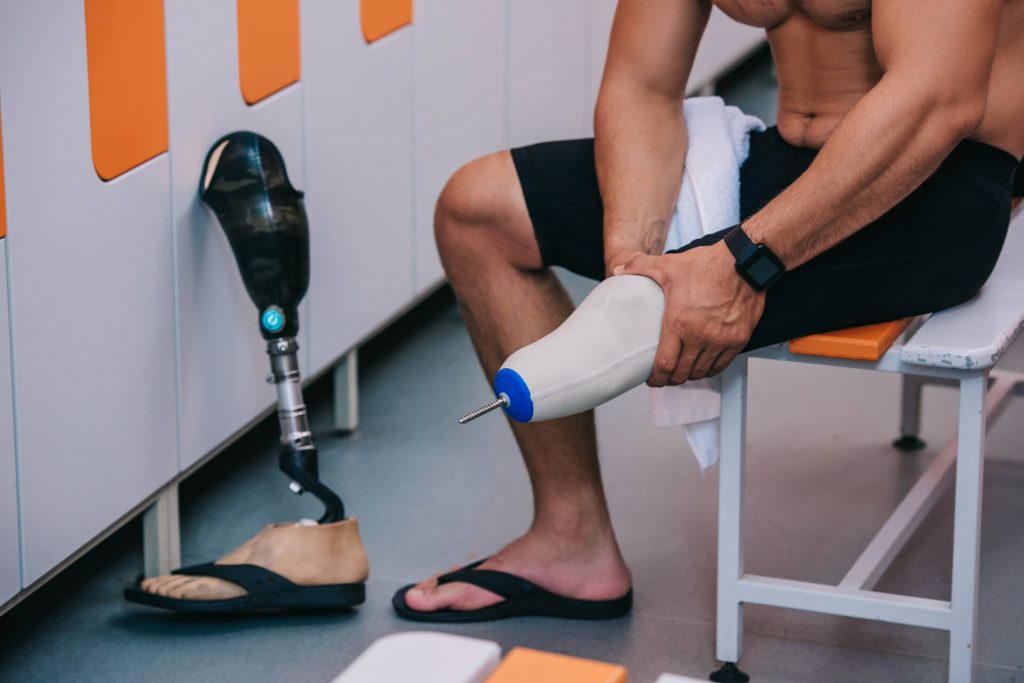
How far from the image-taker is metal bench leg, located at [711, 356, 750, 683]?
1.62 m

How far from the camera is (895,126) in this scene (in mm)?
1453

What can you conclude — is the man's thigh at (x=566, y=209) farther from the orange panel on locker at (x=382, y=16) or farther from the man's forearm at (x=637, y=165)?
the orange panel on locker at (x=382, y=16)

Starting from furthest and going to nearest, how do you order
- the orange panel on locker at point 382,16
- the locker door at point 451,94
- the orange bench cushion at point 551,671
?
the locker door at point 451,94 < the orange panel on locker at point 382,16 < the orange bench cushion at point 551,671

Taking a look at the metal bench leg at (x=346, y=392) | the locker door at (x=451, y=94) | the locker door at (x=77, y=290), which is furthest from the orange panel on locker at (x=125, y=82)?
the locker door at (x=451, y=94)

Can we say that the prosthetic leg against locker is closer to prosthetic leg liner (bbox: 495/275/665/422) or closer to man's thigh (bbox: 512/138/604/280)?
man's thigh (bbox: 512/138/604/280)

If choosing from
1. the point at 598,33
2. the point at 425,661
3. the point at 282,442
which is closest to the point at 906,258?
the point at 282,442

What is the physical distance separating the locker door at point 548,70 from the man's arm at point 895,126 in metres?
1.58

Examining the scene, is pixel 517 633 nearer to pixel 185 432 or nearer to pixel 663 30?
pixel 185 432

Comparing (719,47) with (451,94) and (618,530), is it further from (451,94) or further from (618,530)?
(618,530)

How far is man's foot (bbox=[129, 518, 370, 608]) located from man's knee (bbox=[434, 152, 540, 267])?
397 mm

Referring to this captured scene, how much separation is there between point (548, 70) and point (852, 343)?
180cm

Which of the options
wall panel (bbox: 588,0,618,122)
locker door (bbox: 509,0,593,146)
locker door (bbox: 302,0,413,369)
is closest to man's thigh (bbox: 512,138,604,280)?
locker door (bbox: 302,0,413,369)

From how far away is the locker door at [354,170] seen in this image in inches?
87.0

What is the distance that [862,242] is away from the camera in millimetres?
1565
